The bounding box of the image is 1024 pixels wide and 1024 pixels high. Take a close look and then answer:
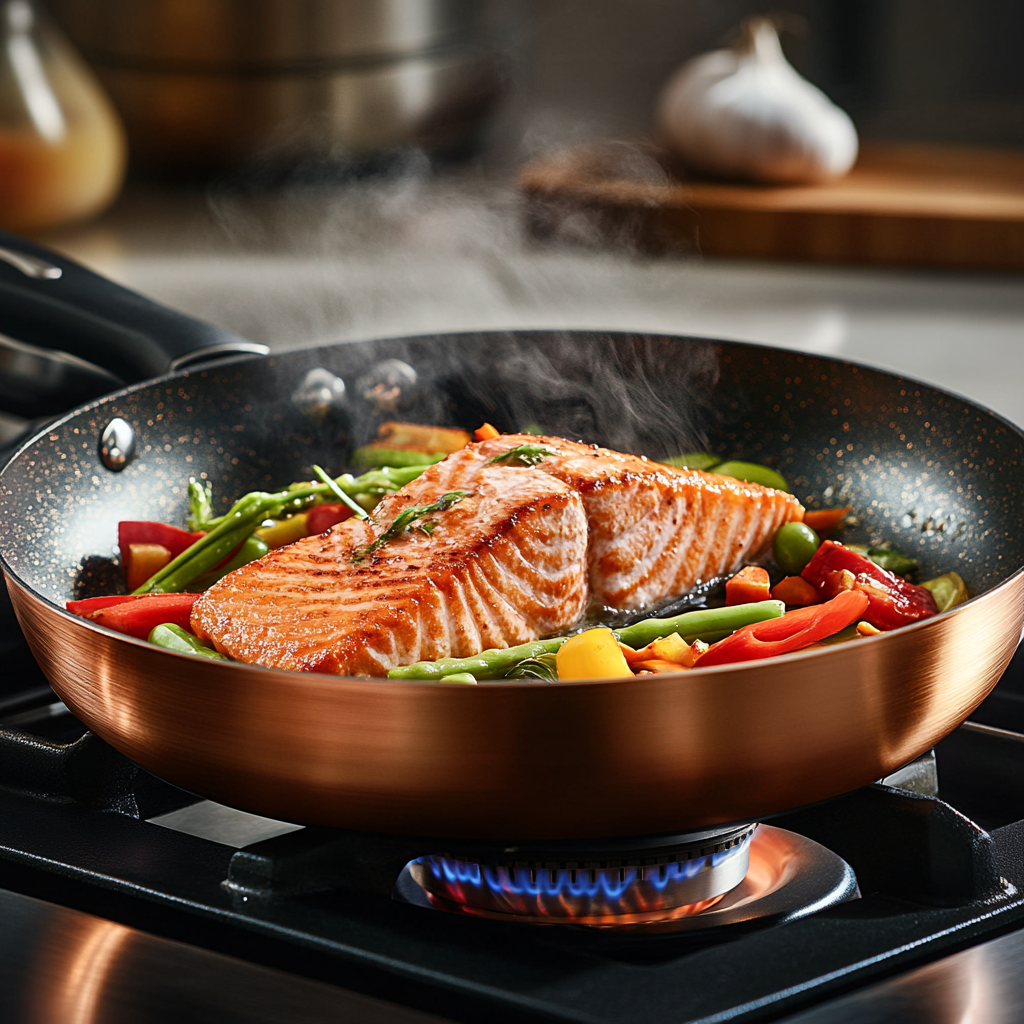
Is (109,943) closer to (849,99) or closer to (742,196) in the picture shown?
(742,196)

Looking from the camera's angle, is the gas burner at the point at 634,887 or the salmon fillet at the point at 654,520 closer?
the gas burner at the point at 634,887

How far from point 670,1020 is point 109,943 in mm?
416

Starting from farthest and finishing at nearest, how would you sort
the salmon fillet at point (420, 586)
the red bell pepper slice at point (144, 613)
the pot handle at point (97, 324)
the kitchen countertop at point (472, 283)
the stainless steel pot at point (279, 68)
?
the stainless steel pot at point (279, 68) < the kitchen countertop at point (472, 283) < the pot handle at point (97, 324) < the red bell pepper slice at point (144, 613) < the salmon fillet at point (420, 586)

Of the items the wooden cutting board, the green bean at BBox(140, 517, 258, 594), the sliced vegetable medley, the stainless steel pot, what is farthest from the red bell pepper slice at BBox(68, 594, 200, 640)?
the stainless steel pot

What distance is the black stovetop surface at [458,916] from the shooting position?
849 millimetres

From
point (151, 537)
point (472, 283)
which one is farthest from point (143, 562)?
point (472, 283)

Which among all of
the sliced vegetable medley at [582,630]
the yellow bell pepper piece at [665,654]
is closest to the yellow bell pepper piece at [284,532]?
the sliced vegetable medley at [582,630]

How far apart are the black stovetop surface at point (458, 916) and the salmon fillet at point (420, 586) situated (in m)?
0.16

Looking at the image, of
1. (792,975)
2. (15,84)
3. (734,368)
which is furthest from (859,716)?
(15,84)

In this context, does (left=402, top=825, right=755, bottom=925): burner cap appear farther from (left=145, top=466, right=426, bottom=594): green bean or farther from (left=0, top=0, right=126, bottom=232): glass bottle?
(left=0, top=0, right=126, bottom=232): glass bottle

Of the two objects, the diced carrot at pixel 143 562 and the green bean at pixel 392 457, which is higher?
the green bean at pixel 392 457

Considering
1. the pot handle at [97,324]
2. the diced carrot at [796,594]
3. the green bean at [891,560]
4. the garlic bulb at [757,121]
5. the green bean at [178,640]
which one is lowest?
the diced carrot at [796,594]

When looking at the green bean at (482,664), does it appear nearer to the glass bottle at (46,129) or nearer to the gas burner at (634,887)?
the gas burner at (634,887)

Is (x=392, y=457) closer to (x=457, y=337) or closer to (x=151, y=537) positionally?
(x=457, y=337)
